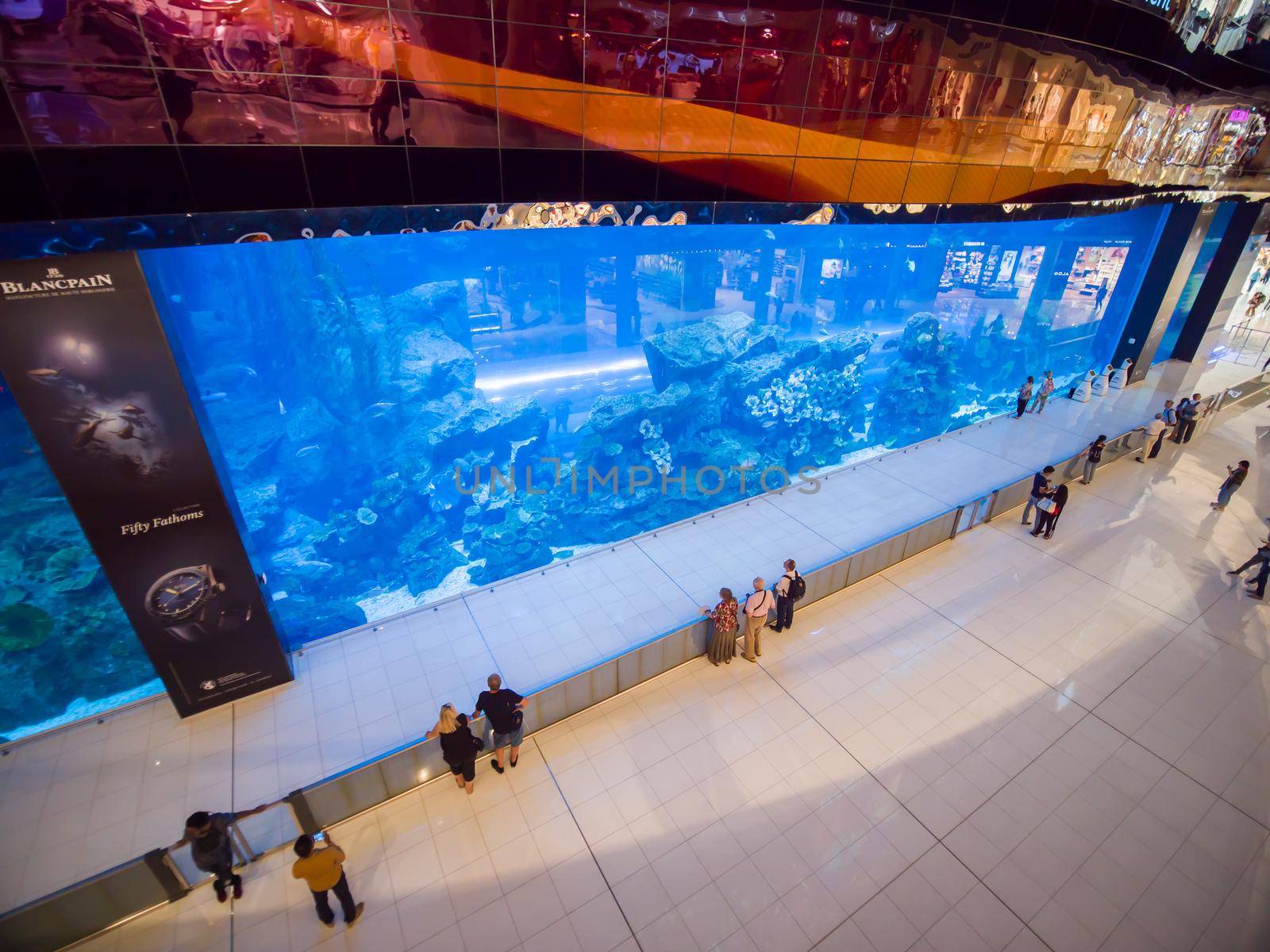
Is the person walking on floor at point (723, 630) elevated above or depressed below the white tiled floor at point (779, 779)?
above

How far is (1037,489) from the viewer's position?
1005 cm

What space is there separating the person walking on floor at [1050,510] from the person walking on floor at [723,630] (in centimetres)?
659

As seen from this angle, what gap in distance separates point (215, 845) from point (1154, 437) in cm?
1820

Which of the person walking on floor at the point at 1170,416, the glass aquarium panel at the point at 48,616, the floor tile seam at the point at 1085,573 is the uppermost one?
the person walking on floor at the point at 1170,416

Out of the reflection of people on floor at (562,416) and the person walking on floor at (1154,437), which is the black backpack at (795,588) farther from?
the reflection of people on floor at (562,416)

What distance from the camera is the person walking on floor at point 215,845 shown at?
4391mm

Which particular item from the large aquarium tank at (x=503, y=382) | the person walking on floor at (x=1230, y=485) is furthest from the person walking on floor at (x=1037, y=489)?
the large aquarium tank at (x=503, y=382)

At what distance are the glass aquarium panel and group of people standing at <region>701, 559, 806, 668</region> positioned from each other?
31.0 ft

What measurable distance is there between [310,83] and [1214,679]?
1288 centimetres

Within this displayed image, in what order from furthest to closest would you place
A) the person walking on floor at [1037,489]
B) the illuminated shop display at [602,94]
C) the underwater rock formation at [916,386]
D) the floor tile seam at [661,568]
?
the underwater rock formation at [916,386], the person walking on floor at [1037,489], the floor tile seam at [661,568], the illuminated shop display at [602,94]

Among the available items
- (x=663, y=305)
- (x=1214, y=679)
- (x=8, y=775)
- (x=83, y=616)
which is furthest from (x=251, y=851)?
(x=663, y=305)

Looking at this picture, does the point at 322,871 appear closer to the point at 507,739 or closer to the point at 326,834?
the point at 326,834

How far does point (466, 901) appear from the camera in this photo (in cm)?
478

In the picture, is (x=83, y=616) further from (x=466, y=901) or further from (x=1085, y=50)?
(x=1085, y=50)
